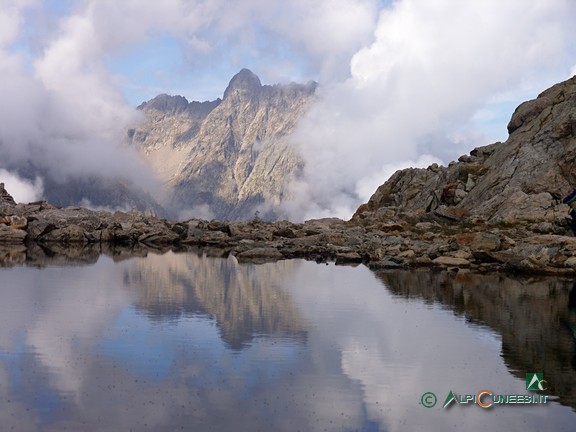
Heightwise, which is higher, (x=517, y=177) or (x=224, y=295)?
(x=517, y=177)

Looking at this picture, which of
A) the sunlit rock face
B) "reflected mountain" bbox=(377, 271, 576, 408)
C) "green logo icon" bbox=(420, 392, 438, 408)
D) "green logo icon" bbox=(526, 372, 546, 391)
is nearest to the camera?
"green logo icon" bbox=(420, 392, 438, 408)

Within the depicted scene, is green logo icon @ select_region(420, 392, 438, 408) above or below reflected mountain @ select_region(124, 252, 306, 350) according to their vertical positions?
below

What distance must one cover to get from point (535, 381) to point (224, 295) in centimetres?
2167

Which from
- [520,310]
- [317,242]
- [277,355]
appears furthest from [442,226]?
[277,355]

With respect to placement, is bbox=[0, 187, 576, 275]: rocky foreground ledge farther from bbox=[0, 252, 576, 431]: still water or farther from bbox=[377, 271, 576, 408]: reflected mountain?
bbox=[0, 252, 576, 431]: still water

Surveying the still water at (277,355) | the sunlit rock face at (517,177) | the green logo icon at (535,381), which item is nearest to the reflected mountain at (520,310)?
the still water at (277,355)

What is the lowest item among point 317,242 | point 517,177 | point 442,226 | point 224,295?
point 224,295

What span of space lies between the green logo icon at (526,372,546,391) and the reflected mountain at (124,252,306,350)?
8746 millimetres

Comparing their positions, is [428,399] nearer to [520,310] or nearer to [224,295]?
[520,310]

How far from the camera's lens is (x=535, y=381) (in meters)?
20.7

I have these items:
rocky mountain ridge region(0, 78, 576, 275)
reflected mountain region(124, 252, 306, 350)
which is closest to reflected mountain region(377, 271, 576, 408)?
rocky mountain ridge region(0, 78, 576, 275)

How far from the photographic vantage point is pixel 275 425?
16219 millimetres

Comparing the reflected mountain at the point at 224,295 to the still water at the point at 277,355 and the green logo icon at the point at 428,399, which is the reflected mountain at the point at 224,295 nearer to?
the still water at the point at 277,355

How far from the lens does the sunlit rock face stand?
7481cm
